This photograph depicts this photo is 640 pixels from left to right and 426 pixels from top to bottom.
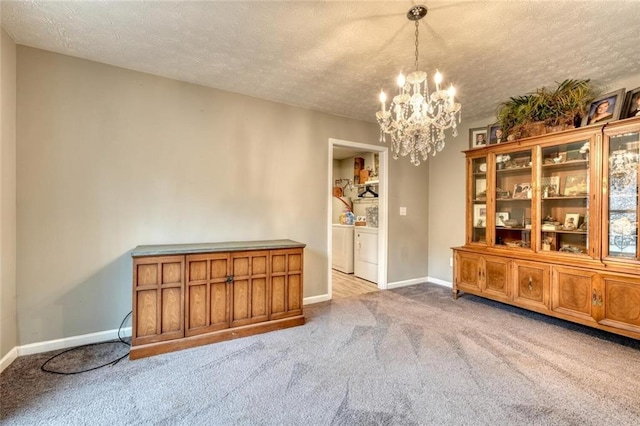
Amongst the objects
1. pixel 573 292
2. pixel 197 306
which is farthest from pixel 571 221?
pixel 197 306

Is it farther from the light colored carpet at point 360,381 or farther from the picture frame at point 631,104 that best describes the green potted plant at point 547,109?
the light colored carpet at point 360,381

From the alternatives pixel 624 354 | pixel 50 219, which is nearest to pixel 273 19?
pixel 50 219

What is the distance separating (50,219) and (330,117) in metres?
3.13

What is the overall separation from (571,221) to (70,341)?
502 cm

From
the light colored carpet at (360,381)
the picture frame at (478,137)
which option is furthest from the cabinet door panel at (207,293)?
the picture frame at (478,137)

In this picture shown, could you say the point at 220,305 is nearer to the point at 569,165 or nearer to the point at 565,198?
the point at 565,198

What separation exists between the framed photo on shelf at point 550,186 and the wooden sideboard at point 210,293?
276 centimetres

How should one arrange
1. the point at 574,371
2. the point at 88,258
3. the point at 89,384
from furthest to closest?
the point at 88,258 → the point at 574,371 → the point at 89,384

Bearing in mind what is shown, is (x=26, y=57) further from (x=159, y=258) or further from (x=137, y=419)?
(x=137, y=419)

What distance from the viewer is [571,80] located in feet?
9.22

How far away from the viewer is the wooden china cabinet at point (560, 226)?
2.53 meters

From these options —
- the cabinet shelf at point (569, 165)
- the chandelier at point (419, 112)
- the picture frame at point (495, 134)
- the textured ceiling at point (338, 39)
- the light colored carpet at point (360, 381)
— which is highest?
the textured ceiling at point (338, 39)

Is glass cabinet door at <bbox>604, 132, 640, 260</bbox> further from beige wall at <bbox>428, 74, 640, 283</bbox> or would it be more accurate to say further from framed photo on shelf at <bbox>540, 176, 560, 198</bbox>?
beige wall at <bbox>428, 74, 640, 283</bbox>

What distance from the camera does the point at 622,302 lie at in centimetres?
245
